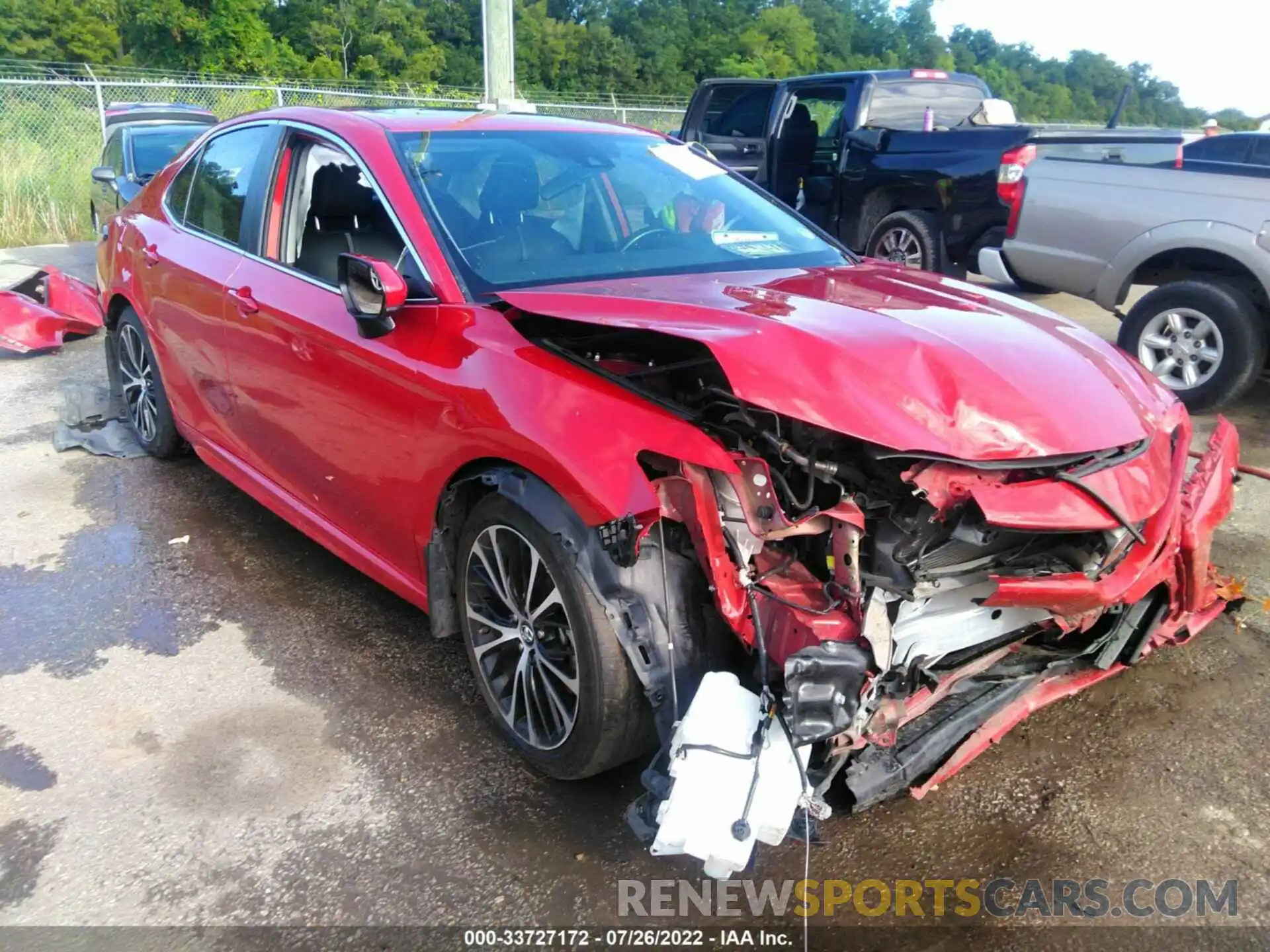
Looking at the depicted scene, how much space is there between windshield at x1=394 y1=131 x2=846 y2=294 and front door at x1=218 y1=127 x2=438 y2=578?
23 centimetres

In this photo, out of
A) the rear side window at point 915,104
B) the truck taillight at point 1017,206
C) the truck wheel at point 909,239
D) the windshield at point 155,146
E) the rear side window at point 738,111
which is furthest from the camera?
the rear side window at point 738,111

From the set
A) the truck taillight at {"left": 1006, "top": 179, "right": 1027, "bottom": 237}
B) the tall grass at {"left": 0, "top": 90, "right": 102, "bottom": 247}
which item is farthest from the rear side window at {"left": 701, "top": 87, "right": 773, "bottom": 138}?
the tall grass at {"left": 0, "top": 90, "right": 102, "bottom": 247}

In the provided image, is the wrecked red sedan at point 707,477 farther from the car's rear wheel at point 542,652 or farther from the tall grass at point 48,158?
the tall grass at point 48,158

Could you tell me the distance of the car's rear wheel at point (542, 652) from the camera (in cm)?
245

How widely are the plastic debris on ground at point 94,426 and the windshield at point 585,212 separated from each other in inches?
121

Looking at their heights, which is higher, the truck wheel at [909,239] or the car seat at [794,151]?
the car seat at [794,151]

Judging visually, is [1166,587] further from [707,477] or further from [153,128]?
[153,128]

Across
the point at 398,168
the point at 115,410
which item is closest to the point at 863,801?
the point at 398,168

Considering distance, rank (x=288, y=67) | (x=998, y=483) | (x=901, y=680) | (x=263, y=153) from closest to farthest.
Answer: (x=998, y=483) → (x=901, y=680) → (x=263, y=153) → (x=288, y=67)

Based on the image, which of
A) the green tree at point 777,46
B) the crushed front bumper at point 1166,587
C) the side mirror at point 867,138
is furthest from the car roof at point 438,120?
the green tree at point 777,46

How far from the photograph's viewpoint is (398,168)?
10.4 feet

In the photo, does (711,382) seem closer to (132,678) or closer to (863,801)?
(863,801)

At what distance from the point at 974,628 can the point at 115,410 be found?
17.0ft

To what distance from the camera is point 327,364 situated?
3.20 metres
